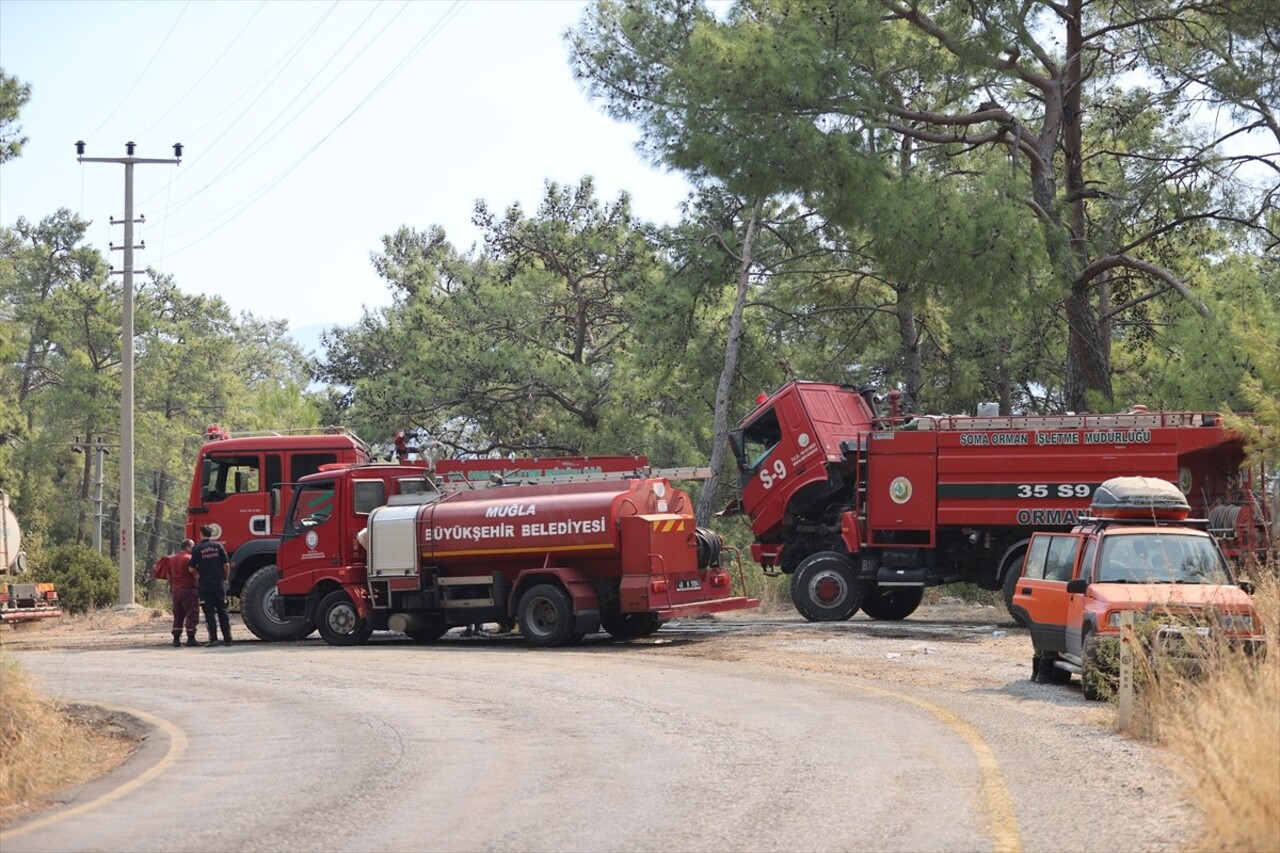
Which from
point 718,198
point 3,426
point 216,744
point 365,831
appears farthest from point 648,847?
point 3,426

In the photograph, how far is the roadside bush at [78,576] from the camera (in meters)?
37.8

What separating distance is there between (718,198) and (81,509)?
→ 43.2 m

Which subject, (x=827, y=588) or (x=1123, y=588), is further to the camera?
(x=827, y=588)

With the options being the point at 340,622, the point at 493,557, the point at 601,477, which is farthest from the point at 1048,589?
the point at 340,622

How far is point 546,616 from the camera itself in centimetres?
2191

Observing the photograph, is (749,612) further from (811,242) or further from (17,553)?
(17,553)

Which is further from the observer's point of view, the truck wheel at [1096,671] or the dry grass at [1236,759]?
the truck wheel at [1096,671]

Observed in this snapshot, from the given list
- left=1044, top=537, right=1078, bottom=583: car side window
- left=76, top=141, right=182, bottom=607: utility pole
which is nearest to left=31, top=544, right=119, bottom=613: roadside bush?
left=76, top=141, right=182, bottom=607: utility pole

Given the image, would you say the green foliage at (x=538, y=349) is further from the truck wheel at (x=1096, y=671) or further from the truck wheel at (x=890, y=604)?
the truck wheel at (x=1096, y=671)

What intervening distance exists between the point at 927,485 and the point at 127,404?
69.9 feet

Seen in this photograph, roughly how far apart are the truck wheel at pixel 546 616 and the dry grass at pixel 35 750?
8923 mm

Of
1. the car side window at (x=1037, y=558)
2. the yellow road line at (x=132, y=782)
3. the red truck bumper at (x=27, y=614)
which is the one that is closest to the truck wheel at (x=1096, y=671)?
the car side window at (x=1037, y=558)

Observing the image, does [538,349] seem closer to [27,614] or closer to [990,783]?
[27,614]

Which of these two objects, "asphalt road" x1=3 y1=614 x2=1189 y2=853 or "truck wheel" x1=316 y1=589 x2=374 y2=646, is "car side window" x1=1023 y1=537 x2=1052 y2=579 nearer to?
"asphalt road" x1=3 y1=614 x2=1189 y2=853
